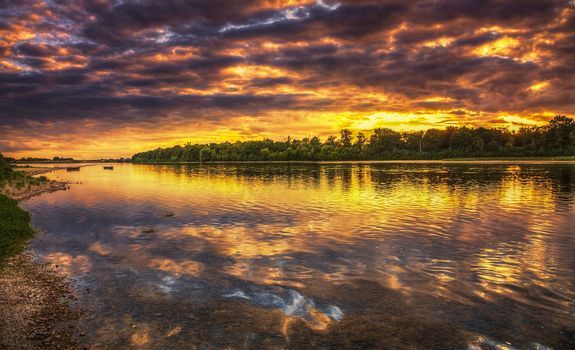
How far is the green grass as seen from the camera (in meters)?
24.2

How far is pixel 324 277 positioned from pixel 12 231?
24.8m

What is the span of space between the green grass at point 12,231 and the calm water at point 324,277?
3.90ft

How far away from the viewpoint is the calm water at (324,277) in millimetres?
13227

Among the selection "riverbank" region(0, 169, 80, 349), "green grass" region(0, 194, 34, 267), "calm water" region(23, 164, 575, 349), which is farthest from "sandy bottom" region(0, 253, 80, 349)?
"green grass" region(0, 194, 34, 267)

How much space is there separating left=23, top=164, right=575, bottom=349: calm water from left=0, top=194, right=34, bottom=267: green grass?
1.19 meters

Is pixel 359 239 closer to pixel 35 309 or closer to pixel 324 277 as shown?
pixel 324 277

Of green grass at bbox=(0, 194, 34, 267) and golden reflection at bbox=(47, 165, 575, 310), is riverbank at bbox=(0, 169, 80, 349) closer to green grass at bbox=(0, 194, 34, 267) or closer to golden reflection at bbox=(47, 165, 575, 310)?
green grass at bbox=(0, 194, 34, 267)

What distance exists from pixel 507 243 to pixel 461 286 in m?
10.9

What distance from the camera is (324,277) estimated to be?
64.0ft

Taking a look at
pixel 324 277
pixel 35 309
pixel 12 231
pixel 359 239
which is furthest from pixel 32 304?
pixel 359 239

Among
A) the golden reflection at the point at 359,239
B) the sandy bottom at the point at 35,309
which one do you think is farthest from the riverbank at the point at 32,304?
the golden reflection at the point at 359,239

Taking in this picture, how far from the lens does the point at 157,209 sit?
45969 millimetres

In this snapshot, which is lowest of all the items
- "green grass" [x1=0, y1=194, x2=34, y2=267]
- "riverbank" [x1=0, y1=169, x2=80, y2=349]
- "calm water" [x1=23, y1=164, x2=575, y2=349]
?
"calm water" [x1=23, y1=164, x2=575, y2=349]

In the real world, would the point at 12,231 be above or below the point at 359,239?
above
